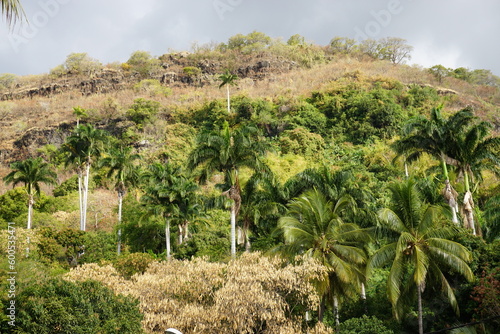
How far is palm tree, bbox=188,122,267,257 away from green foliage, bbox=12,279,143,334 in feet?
Answer: 28.0

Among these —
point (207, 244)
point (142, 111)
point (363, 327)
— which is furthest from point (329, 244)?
point (142, 111)

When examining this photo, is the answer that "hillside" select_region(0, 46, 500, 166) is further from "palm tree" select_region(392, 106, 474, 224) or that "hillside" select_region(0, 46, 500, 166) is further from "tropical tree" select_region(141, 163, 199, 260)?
"palm tree" select_region(392, 106, 474, 224)

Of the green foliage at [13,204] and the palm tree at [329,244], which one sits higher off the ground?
the green foliage at [13,204]

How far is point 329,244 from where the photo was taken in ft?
55.0

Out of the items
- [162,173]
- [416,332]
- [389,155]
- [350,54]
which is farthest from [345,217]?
[350,54]

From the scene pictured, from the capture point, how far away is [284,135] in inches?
1738

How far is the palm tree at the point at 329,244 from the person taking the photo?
15969mm

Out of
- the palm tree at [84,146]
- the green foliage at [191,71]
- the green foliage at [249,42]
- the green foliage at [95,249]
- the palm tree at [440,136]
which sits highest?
the green foliage at [249,42]

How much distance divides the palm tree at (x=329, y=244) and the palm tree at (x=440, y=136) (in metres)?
5.29

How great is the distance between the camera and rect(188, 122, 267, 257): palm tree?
66.3 feet

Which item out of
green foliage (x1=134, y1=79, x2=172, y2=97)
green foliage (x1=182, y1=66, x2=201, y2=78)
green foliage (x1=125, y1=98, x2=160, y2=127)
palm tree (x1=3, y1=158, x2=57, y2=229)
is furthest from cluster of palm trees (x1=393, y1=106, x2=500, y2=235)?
green foliage (x1=182, y1=66, x2=201, y2=78)

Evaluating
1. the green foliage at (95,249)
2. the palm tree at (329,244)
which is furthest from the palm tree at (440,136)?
the green foliage at (95,249)

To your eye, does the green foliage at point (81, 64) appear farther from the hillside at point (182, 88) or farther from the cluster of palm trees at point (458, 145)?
the cluster of palm trees at point (458, 145)

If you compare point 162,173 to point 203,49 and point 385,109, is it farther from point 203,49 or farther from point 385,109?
point 203,49
